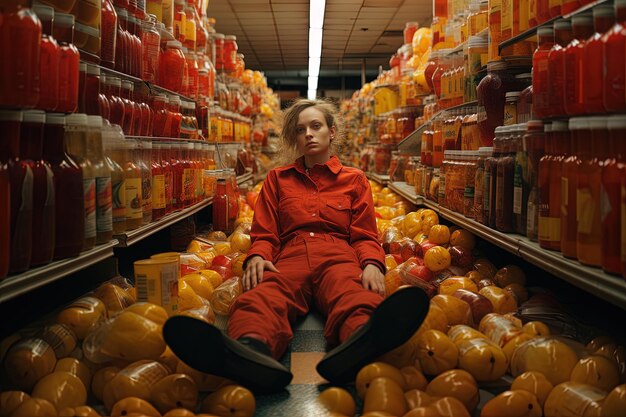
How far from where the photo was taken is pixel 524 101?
2928 millimetres

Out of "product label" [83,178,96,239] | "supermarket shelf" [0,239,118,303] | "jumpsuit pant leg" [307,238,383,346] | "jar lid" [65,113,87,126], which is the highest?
"jar lid" [65,113,87,126]

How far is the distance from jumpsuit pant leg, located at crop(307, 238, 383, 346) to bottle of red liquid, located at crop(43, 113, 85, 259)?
1021mm

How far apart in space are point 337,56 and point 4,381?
15.4 metres

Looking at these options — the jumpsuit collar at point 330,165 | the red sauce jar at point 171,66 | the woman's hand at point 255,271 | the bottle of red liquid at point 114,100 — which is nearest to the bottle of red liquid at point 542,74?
the jumpsuit collar at point 330,165

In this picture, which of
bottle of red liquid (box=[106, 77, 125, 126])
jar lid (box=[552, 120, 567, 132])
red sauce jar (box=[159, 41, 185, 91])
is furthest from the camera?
red sauce jar (box=[159, 41, 185, 91])

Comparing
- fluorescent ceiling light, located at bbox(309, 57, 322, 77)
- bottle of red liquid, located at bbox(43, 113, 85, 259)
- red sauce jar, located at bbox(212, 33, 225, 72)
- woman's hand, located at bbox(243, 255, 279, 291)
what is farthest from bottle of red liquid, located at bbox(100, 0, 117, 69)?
fluorescent ceiling light, located at bbox(309, 57, 322, 77)

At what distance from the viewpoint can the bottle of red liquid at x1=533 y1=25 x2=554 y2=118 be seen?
7.55 feet

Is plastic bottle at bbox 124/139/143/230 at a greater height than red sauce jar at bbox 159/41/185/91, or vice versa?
red sauce jar at bbox 159/41/185/91

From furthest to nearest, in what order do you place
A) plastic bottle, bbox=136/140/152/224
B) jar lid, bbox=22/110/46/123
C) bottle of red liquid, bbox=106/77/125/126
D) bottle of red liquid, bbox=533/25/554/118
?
1. plastic bottle, bbox=136/140/152/224
2. bottle of red liquid, bbox=106/77/125/126
3. bottle of red liquid, bbox=533/25/554/118
4. jar lid, bbox=22/110/46/123

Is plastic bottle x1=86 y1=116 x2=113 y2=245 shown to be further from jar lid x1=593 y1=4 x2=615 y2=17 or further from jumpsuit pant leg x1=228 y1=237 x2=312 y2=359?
jar lid x1=593 y1=4 x2=615 y2=17

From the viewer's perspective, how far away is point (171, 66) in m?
4.10

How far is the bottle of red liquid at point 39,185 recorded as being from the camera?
2.00 meters

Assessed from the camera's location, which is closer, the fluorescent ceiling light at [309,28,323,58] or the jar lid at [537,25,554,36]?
the jar lid at [537,25,554,36]

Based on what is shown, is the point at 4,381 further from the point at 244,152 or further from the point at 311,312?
the point at 244,152
